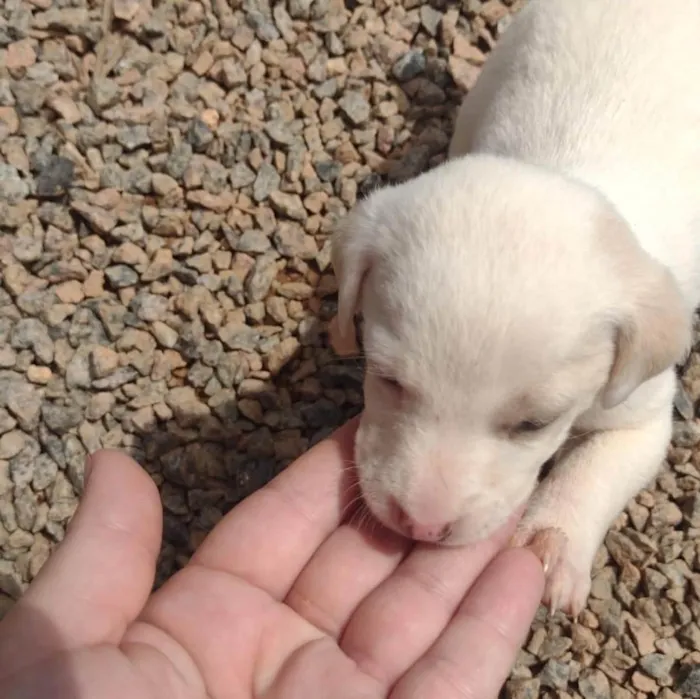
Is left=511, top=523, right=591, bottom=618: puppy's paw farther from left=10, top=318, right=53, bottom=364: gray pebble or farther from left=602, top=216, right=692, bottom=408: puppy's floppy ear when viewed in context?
left=10, top=318, right=53, bottom=364: gray pebble

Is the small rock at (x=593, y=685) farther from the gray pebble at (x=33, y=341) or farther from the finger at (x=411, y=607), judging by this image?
the gray pebble at (x=33, y=341)

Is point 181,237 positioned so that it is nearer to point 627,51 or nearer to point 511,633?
point 627,51

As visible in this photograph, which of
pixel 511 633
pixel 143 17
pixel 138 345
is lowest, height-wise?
pixel 138 345

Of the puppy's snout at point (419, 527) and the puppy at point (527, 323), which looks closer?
the puppy at point (527, 323)

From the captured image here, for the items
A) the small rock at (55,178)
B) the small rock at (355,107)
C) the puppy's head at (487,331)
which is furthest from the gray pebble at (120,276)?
the puppy's head at (487,331)

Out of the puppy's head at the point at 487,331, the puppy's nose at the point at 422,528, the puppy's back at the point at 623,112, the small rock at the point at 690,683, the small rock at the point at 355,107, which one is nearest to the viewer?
the puppy's head at the point at 487,331

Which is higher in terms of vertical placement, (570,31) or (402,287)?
(570,31)

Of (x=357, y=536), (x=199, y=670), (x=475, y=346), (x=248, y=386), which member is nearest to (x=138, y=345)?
(x=248, y=386)
